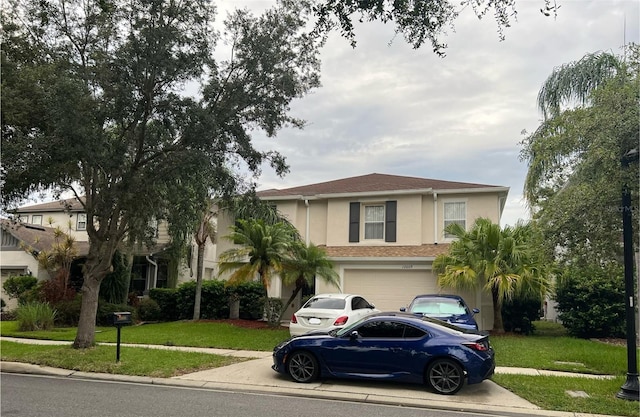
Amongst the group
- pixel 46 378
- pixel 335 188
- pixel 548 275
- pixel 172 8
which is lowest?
pixel 46 378

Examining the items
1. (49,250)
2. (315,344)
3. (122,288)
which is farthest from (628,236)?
(49,250)

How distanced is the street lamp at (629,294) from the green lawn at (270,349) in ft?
0.97

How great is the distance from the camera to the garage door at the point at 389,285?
65.9ft

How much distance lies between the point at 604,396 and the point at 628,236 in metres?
2.74

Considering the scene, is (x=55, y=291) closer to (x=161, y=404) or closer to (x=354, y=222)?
(x=354, y=222)

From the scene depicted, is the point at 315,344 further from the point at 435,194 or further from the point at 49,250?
the point at 49,250

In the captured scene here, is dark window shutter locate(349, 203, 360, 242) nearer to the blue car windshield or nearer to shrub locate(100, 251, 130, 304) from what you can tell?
the blue car windshield

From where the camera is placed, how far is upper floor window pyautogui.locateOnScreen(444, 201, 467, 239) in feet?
68.7

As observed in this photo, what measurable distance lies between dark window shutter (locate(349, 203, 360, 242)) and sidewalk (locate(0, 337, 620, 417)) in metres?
10.8

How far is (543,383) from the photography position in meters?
9.85


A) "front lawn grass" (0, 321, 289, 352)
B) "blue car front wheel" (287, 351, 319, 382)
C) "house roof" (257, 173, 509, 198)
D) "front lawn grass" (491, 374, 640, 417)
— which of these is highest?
"house roof" (257, 173, 509, 198)

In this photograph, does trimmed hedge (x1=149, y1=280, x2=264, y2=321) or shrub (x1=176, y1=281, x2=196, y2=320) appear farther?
shrub (x1=176, y1=281, x2=196, y2=320)

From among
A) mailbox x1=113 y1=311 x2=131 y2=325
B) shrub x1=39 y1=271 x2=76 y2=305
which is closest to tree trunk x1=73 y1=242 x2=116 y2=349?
mailbox x1=113 y1=311 x2=131 y2=325

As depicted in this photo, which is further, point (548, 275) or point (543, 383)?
point (548, 275)
